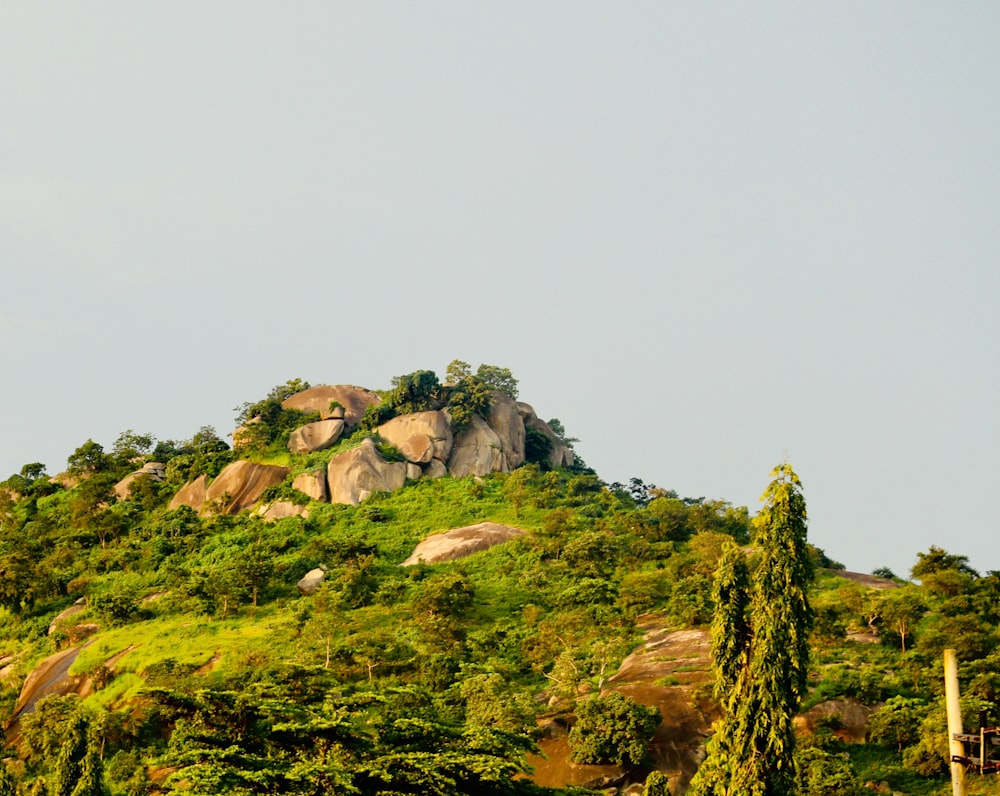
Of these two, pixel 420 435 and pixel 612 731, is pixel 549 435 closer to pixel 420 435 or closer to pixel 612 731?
pixel 420 435

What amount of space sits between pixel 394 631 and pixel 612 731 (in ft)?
62.3

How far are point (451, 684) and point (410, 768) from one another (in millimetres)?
19109

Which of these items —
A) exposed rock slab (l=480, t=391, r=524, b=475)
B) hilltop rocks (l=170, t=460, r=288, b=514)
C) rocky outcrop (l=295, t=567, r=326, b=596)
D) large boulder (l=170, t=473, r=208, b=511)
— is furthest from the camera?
exposed rock slab (l=480, t=391, r=524, b=475)

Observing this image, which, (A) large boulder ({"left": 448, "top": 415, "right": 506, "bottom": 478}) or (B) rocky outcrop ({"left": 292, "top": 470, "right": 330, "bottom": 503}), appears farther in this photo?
(A) large boulder ({"left": 448, "top": 415, "right": 506, "bottom": 478})

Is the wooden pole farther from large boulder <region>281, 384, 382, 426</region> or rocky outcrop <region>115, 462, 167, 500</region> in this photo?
rocky outcrop <region>115, 462, 167, 500</region>

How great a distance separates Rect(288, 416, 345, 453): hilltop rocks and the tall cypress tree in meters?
58.3

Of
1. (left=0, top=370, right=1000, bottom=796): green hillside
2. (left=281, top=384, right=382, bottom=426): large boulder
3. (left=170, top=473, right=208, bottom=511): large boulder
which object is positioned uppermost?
(left=281, top=384, right=382, bottom=426): large boulder

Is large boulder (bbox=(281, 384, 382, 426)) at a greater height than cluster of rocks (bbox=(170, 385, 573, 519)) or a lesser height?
greater

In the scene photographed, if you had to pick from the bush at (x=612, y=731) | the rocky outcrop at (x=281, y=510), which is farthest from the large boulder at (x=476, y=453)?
the bush at (x=612, y=731)

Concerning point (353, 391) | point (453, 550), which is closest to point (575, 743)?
point (453, 550)

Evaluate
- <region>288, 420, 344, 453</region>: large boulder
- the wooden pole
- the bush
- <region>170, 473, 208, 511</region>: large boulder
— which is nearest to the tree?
<region>288, 420, 344, 453</region>: large boulder

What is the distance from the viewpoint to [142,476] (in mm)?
83500

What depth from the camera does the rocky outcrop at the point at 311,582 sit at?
6203cm

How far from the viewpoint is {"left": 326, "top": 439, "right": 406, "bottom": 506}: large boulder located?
7681 cm
